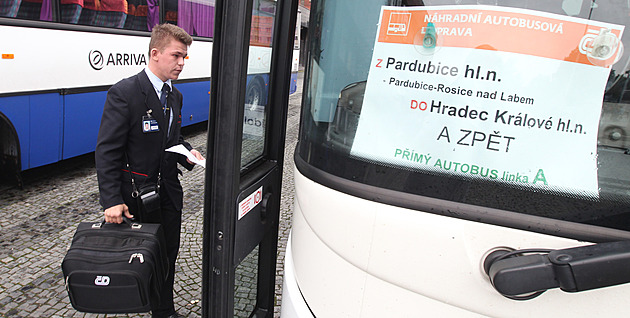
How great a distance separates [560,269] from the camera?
0.97 metres

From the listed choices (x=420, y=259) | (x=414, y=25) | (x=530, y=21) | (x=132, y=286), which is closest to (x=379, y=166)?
(x=420, y=259)

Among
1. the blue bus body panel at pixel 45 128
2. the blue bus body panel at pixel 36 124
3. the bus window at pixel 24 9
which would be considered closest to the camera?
the bus window at pixel 24 9

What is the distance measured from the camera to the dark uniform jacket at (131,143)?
7.54ft

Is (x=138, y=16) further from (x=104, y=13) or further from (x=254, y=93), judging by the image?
(x=254, y=93)

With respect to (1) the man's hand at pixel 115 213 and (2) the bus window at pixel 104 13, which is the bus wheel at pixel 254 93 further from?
(2) the bus window at pixel 104 13

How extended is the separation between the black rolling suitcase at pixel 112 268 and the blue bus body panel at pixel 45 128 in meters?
3.44

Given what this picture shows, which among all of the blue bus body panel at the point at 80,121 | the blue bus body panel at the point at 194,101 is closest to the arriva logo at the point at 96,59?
the blue bus body panel at the point at 80,121

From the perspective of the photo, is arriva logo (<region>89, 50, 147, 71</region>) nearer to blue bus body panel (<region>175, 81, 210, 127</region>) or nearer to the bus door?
blue bus body panel (<region>175, 81, 210, 127</region>)

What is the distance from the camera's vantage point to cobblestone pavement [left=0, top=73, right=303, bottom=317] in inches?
116

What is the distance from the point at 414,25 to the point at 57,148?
538 cm

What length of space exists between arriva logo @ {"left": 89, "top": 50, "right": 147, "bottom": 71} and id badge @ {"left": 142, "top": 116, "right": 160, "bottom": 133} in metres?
3.78

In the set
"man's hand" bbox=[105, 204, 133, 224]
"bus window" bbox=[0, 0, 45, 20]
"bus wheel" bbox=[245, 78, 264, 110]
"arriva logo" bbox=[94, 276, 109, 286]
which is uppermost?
"bus window" bbox=[0, 0, 45, 20]

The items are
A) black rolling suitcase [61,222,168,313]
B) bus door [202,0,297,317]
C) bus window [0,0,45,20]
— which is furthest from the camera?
bus window [0,0,45,20]

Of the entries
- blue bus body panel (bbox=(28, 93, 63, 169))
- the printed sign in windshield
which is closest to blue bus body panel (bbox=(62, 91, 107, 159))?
blue bus body panel (bbox=(28, 93, 63, 169))
